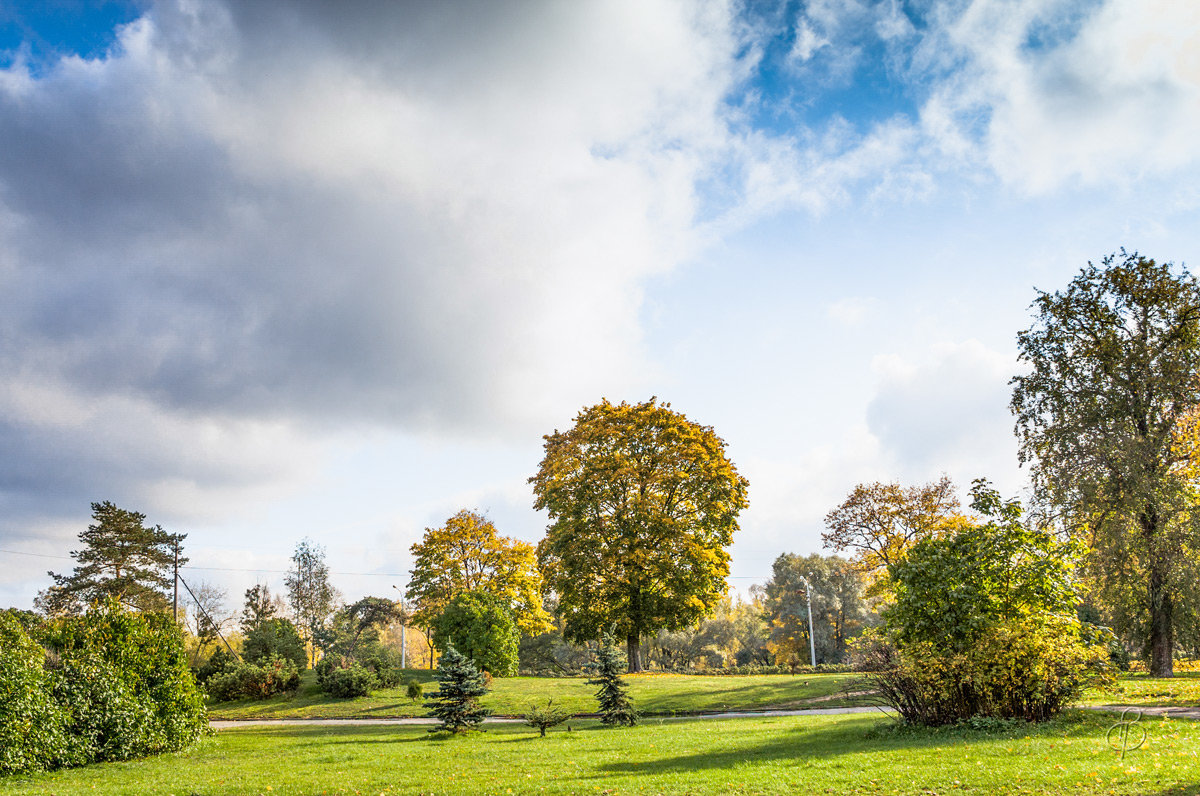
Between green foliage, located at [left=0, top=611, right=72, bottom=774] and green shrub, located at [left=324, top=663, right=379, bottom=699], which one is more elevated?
green foliage, located at [left=0, top=611, right=72, bottom=774]

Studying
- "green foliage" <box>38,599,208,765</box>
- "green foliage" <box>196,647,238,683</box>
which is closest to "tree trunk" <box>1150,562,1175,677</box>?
"green foliage" <box>38,599,208,765</box>

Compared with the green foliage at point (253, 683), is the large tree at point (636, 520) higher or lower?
higher

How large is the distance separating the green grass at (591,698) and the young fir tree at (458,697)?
17.7 feet

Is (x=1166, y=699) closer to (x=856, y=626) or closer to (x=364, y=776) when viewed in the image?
(x=364, y=776)

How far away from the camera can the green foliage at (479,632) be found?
30484 millimetres

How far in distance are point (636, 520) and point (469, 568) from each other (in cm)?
1306

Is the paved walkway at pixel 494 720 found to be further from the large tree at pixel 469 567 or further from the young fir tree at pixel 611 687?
the large tree at pixel 469 567

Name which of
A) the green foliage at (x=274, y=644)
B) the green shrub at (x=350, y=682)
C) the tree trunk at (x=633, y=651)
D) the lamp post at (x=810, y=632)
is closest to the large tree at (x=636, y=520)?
the tree trunk at (x=633, y=651)

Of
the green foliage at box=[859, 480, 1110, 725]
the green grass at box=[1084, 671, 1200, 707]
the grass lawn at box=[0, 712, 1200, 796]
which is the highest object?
the green foliage at box=[859, 480, 1110, 725]

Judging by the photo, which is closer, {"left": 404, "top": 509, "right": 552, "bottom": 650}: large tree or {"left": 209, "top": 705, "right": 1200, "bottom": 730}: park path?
{"left": 209, "top": 705, "right": 1200, "bottom": 730}: park path

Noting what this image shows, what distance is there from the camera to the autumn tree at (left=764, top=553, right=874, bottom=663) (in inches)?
2020

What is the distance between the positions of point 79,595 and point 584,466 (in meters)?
33.9

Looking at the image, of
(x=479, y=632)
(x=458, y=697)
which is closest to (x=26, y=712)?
(x=458, y=697)

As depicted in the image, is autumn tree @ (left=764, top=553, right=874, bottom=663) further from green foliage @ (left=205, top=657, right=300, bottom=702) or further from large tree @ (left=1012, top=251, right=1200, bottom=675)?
green foliage @ (left=205, top=657, right=300, bottom=702)
